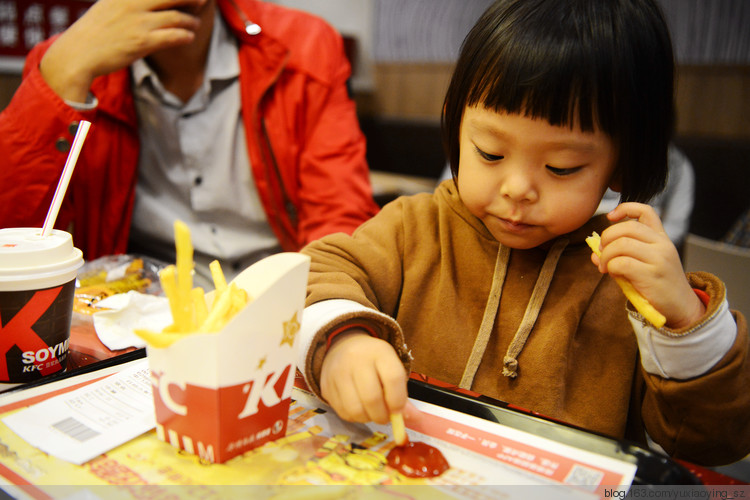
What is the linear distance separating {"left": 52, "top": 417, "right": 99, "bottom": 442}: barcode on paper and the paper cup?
16 centimetres

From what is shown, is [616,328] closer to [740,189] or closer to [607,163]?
[607,163]

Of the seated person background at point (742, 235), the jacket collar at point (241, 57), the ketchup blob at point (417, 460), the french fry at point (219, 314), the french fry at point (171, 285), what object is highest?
the jacket collar at point (241, 57)

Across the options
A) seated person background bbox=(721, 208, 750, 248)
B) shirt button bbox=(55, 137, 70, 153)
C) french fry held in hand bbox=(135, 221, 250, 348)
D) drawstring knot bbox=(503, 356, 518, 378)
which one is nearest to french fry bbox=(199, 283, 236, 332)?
french fry held in hand bbox=(135, 221, 250, 348)

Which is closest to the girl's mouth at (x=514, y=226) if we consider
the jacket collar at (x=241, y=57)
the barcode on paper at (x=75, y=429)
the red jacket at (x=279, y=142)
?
the barcode on paper at (x=75, y=429)

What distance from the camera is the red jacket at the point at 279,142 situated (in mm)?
1483

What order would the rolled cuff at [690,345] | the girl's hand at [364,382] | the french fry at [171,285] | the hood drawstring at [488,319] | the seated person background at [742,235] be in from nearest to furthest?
the french fry at [171,285], the girl's hand at [364,382], the rolled cuff at [690,345], the hood drawstring at [488,319], the seated person background at [742,235]

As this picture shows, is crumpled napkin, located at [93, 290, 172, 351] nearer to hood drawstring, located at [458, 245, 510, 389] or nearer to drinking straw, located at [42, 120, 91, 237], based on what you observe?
Result: drinking straw, located at [42, 120, 91, 237]

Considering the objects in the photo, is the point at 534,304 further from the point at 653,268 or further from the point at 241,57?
the point at 241,57

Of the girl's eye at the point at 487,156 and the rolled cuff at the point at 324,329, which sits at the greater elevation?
the girl's eye at the point at 487,156

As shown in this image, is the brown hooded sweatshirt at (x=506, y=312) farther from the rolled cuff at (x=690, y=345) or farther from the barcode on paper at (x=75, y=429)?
the barcode on paper at (x=75, y=429)

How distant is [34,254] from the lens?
685 mm

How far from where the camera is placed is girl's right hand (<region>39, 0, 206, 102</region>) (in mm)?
1289

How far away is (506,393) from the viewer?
935 mm

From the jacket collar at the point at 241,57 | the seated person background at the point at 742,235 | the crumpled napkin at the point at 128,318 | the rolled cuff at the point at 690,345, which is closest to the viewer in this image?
the rolled cuff at the point at 690,345
